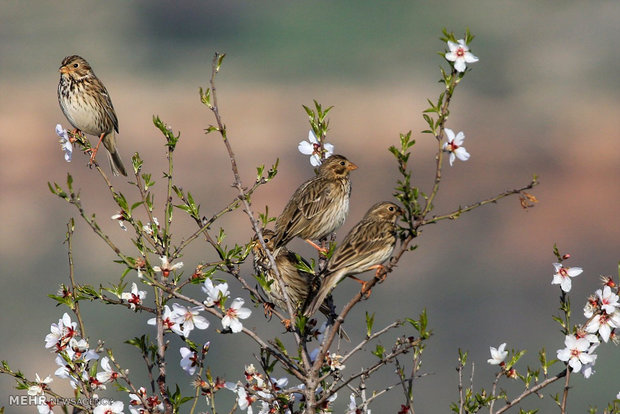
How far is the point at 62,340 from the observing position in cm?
515

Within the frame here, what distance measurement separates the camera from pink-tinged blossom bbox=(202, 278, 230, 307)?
185 inches

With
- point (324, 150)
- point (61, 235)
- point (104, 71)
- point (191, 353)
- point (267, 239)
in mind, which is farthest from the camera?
point (104, 71)

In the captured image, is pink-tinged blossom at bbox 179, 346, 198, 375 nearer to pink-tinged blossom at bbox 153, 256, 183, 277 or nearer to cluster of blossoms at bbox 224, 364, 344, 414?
cluster of blossoms at bbox 224, 364, 344, 414

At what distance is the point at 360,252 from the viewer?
6.23 meters

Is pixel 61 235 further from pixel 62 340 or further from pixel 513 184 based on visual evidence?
pixel 62 340

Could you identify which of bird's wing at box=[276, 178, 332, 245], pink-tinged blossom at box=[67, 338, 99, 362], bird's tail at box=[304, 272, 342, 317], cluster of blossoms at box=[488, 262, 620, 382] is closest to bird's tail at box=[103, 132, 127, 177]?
bird's wing at box=[276, 178, 332, 245]

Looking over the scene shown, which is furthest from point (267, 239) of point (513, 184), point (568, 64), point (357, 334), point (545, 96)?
point (568, 64)

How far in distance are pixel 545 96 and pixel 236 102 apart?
12689 mm

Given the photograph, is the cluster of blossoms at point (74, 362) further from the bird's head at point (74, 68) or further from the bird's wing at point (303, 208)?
the bird's head at point (74, 68)

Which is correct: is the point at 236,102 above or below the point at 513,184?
above

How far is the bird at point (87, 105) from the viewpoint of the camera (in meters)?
9.91

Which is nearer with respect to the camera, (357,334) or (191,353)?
(191,353)

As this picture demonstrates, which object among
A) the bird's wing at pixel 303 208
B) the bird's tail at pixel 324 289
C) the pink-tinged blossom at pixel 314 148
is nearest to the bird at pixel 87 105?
the bird's wing at pixel 303 208

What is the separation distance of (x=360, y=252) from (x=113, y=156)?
4.74 meters
